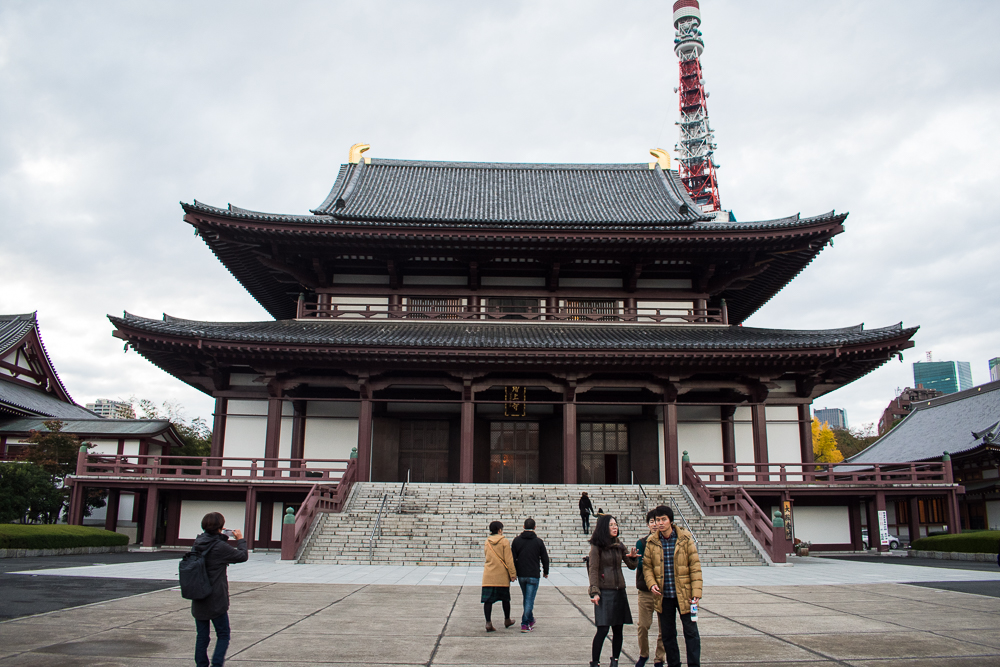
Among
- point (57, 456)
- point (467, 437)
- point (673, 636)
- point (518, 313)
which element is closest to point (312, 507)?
point (467, 437)

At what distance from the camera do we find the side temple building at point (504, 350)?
22.8 m

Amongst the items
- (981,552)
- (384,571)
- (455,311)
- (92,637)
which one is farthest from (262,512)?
(981,552)

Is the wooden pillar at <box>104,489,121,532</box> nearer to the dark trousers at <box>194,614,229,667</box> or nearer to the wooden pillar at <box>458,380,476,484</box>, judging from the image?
the wooden pillar at <box>458,380,476,484</box>

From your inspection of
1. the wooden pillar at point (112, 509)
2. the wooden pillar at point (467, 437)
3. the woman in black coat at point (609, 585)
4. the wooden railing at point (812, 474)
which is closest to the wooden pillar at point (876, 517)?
the wooden railing at point (812, 474)

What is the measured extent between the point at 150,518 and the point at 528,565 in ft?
55.9

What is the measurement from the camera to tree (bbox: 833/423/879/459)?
250ft

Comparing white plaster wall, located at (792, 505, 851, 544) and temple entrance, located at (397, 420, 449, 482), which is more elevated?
temple entrance, located at (397, 420, 449, 482)

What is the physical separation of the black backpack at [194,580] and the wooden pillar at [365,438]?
16924 mm

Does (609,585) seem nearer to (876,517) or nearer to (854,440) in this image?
(876,517)

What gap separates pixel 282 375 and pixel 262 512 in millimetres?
4747

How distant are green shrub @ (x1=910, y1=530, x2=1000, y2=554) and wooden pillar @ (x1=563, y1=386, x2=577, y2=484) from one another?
12.3 metres

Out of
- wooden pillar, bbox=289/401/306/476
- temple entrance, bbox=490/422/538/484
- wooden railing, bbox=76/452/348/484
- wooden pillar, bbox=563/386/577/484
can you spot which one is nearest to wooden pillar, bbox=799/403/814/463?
→ wooden pillar, bbox=563/386/577/484

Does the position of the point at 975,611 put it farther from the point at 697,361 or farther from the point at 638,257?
the point at 638,257

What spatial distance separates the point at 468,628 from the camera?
9.21 m
